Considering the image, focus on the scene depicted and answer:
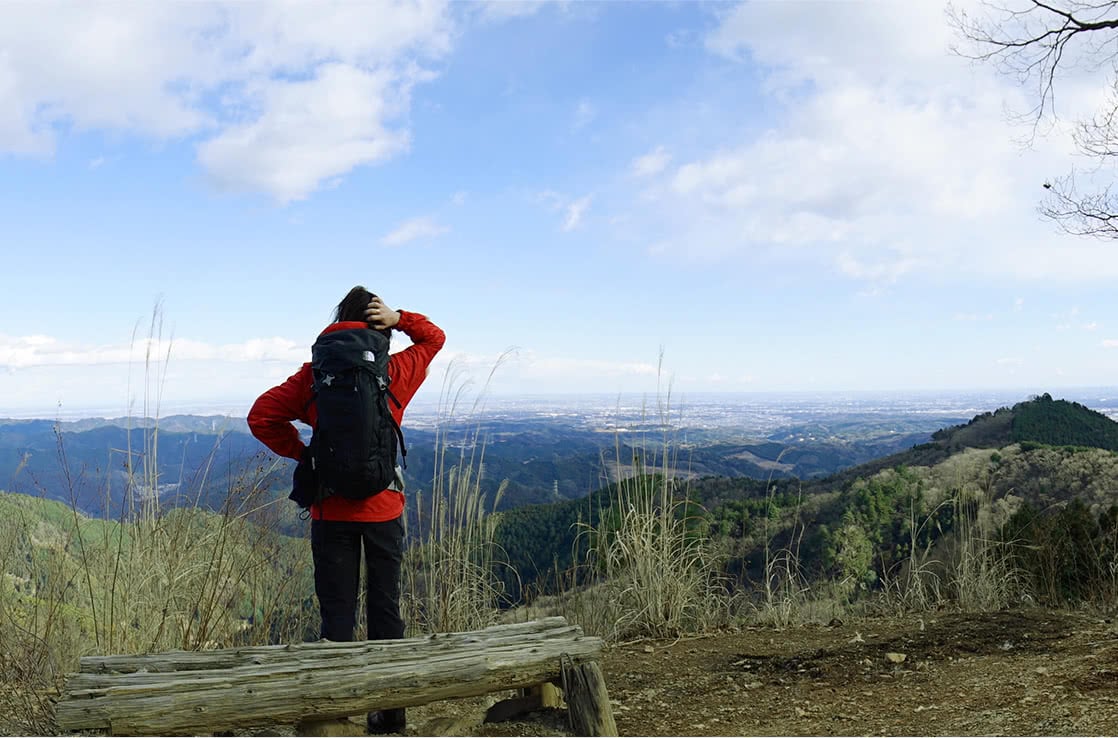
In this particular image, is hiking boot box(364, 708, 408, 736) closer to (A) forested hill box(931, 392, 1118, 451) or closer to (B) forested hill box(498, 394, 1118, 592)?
(B) forested hill box(498, 394, 1118, 592)

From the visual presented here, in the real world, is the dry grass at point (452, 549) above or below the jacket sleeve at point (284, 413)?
below

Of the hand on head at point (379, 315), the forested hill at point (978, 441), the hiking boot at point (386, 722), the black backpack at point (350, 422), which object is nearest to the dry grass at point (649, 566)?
the hiking boot at point (386, 722)

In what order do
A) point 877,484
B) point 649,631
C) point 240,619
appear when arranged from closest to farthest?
point 240,619 → point 649,631 → point 877,484

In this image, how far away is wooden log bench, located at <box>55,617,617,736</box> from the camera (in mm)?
2234

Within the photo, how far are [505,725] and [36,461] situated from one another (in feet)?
12.0

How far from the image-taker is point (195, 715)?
2260 millimetres

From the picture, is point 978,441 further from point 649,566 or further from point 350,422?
point 350,422

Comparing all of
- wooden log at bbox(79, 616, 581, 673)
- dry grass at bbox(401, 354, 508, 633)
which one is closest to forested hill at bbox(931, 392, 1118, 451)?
dry grass at bbox(401, 354, 508, 633)

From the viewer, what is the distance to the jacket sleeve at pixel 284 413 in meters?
2.95

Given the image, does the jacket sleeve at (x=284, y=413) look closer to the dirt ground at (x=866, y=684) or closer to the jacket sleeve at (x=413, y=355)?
the jacket sleeve at (x=413, y=355)

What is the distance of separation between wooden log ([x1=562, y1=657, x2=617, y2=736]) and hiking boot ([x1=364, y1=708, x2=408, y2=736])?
0.74m

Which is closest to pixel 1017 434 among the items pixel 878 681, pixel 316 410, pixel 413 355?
pixel 878 681

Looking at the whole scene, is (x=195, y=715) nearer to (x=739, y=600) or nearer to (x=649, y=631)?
(x=649, y=631)

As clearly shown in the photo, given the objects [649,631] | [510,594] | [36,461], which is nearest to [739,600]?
[649,631]
